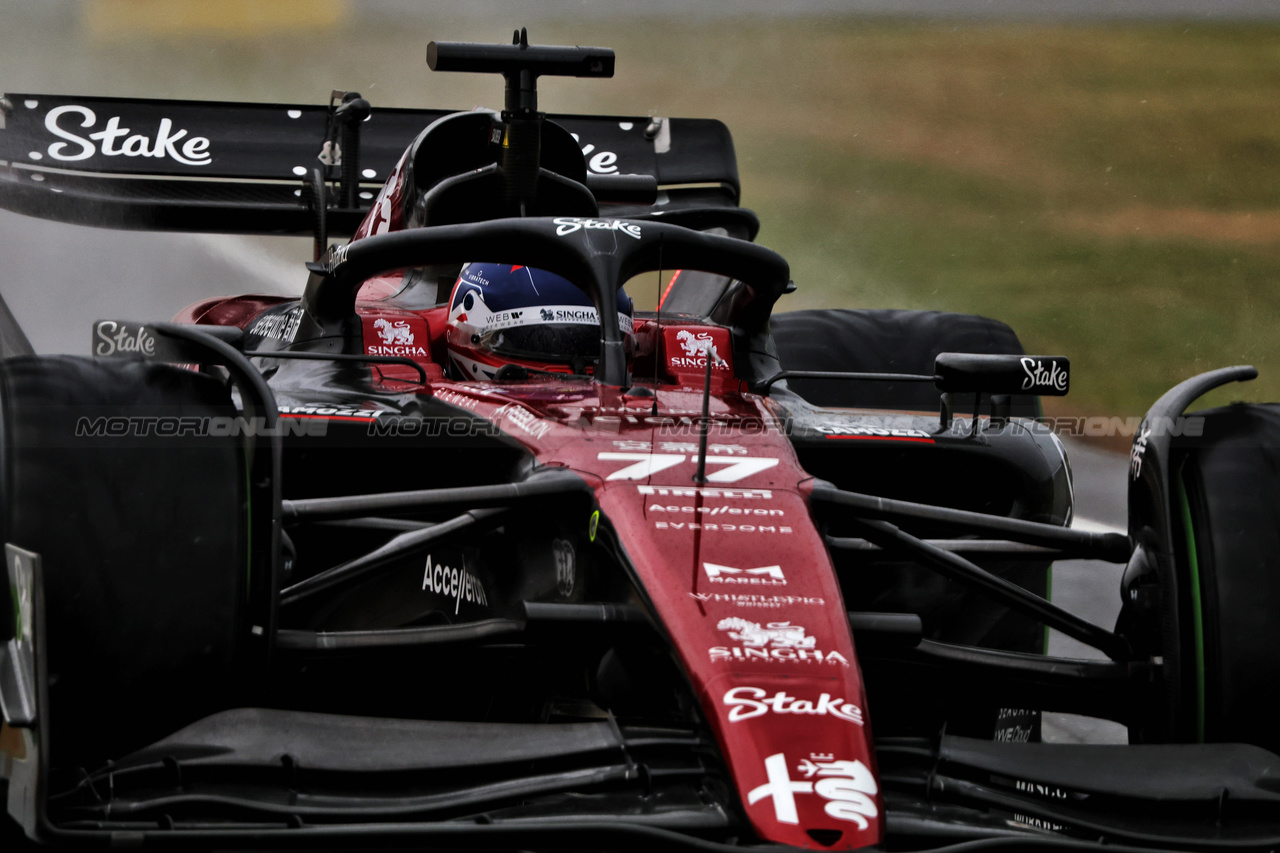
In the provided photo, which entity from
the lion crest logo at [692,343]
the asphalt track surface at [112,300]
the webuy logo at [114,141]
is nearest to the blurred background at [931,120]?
the asphalt track surface at [112,300]

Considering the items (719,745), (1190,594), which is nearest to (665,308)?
(1190,594)

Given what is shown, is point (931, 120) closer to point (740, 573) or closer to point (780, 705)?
point (740, 573)

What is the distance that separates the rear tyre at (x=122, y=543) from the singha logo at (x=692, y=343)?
1.65 metres

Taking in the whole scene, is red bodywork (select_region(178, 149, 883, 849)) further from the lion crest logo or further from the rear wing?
the rear wing

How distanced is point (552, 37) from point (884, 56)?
3858mm

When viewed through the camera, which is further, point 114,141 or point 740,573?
point 114,141

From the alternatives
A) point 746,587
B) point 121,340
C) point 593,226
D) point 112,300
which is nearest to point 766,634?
point 746,587

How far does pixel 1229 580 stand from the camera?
7.17 ft

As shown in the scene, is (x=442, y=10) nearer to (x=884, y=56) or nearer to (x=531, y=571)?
(x=884, y=56)

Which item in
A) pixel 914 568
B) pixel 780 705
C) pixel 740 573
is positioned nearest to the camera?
pixel 780 705

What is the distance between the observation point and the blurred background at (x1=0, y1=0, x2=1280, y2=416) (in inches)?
460

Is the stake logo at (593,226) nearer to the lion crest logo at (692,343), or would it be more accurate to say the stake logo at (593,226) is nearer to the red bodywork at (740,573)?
the red bodywork at (740,573)

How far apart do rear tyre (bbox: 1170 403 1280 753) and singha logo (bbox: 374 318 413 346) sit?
193cm

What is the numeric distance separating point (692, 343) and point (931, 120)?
1169cm
